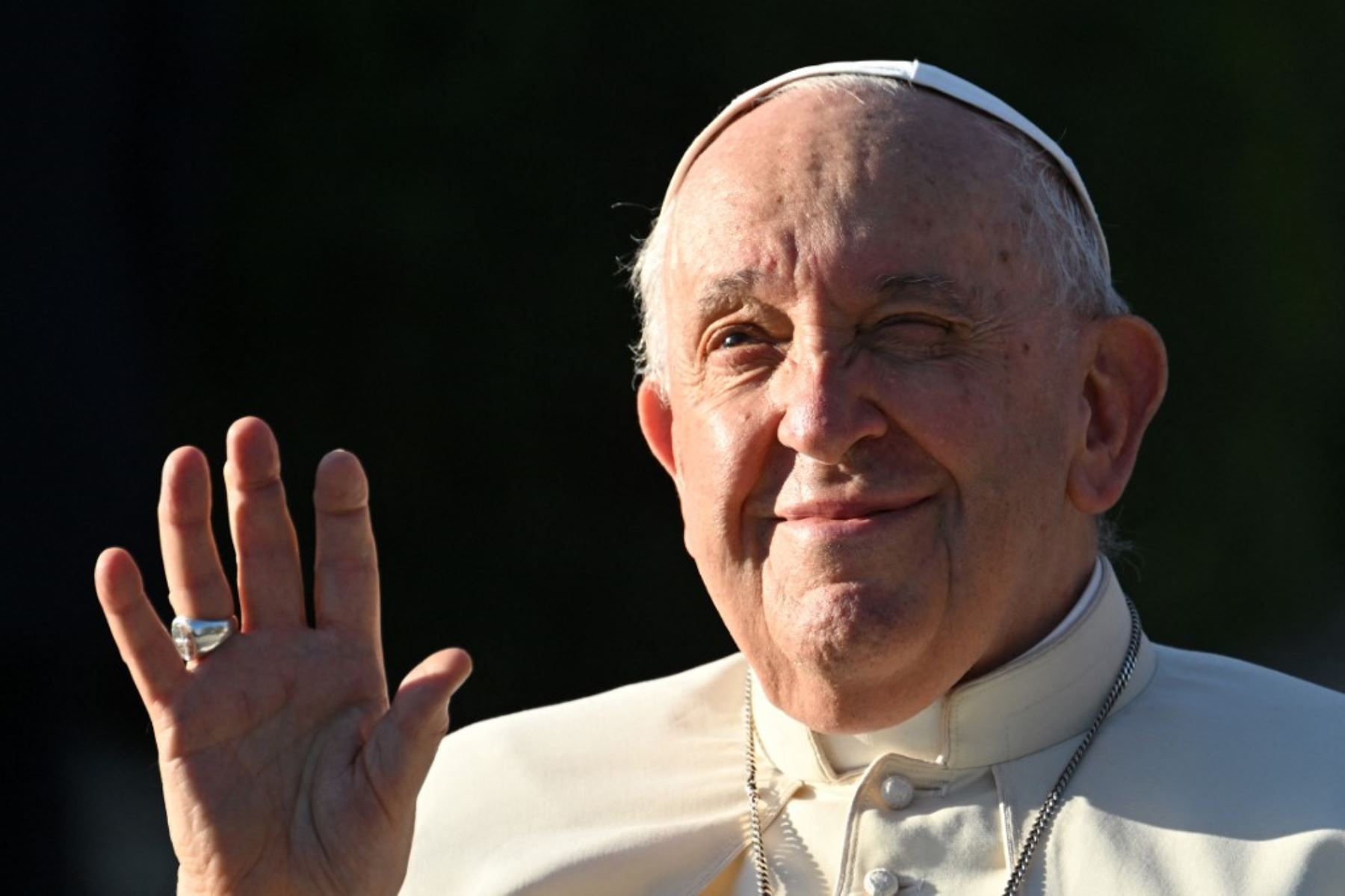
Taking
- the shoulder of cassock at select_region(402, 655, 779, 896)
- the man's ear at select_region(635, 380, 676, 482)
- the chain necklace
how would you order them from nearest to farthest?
the chain necklace → the shoulder of cassock at select_region(402, 655, 779, 896) → the man's ear at select_region(635, 380, 676, 482)

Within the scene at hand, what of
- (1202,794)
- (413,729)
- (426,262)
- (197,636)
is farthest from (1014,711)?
(426,262)

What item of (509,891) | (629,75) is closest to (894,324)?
(509,891)

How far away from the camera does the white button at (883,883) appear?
10.1ft

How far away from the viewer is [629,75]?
554 centimetres

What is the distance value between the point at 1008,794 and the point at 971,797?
6 cm

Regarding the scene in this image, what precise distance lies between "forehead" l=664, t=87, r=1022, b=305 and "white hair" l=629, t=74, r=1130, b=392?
0.06 feet

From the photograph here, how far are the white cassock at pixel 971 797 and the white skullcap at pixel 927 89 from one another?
25.8 inches

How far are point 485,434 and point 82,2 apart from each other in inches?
60.0

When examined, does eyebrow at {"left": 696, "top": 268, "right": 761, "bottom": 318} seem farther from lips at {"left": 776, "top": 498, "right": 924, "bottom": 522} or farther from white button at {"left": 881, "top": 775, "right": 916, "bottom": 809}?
white button at {"left": 881, "top": 775, "right": 916, "bottom": 809}

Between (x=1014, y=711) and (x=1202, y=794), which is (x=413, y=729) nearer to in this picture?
(x=1014, y=711)

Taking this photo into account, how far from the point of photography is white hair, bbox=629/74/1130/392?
10.6ft

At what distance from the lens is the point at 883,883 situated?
309cm

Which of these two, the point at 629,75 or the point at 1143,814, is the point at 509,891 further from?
the point at 629,75

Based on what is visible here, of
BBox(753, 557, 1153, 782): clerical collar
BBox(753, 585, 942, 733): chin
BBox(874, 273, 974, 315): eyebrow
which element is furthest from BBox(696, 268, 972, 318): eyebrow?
BBox(753, 557, 1153, 782): clerical collar
